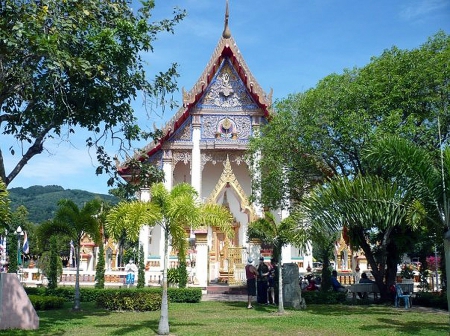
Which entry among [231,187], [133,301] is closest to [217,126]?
[231,187]

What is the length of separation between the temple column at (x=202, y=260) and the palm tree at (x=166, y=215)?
7.91m

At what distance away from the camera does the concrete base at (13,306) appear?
31.2 feet

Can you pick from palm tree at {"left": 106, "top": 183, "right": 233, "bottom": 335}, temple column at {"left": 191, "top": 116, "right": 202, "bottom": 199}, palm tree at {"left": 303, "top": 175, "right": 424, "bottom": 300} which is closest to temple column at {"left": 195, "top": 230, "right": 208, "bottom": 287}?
temple column at {"left": 191, "top": 116, "right": 202, "bottom": 199}

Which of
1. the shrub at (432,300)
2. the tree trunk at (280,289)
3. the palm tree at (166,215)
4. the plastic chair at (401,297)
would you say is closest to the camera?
the palm tree at (166,215)

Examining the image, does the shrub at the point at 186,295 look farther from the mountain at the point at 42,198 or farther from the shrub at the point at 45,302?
the mountain at the point at 42,198

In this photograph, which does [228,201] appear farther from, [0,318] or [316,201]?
[0,318]

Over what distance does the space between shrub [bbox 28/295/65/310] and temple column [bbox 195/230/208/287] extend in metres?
5.29

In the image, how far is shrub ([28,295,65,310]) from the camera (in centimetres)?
1349

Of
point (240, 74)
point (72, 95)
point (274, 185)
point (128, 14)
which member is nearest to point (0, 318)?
point (72, 95)

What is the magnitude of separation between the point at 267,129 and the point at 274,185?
221cm

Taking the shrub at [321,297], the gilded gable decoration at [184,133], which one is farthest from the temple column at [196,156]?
the shrub at [321,297]

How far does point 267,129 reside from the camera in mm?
17391

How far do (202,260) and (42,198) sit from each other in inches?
Result: 4625

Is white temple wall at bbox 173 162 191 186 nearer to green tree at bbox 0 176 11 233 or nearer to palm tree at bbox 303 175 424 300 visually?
palm tree at bbox 303 175 424 300
